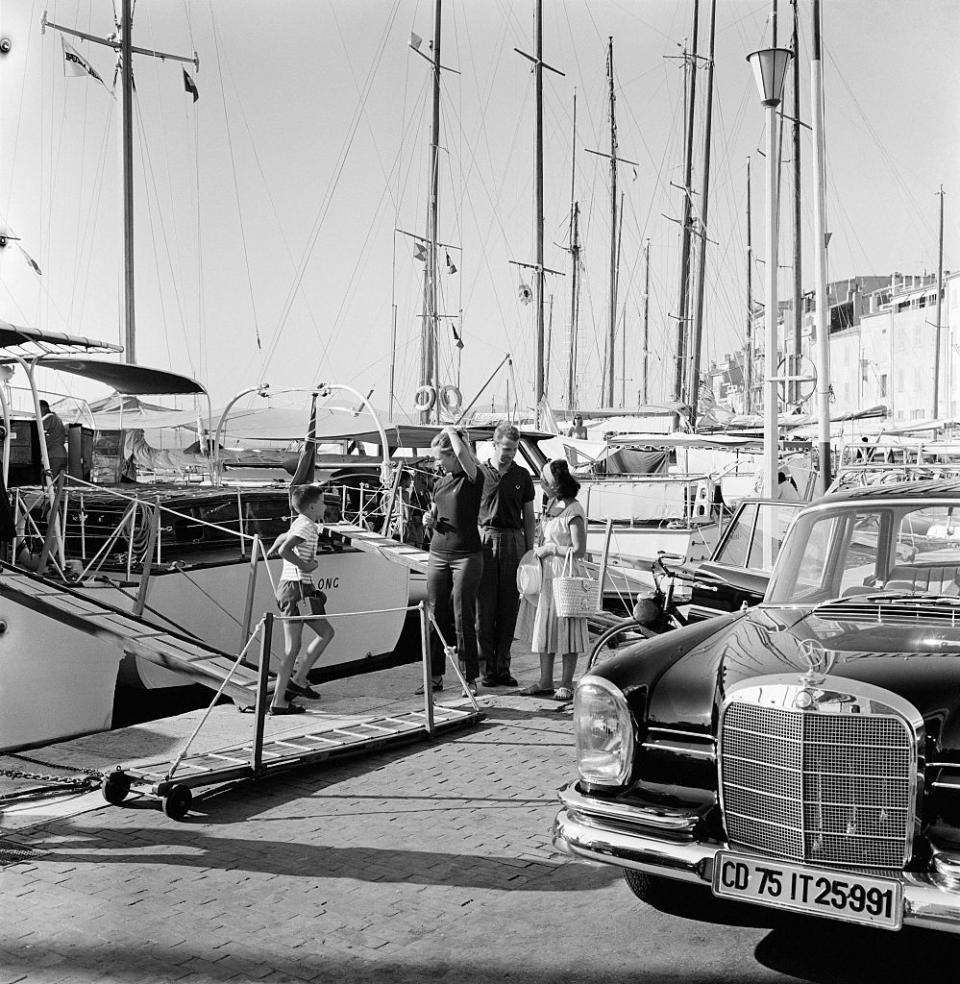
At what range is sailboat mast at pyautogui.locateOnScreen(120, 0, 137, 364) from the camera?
902 inches

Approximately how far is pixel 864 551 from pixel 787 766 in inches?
81.4

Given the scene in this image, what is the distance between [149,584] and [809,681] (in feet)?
27.4

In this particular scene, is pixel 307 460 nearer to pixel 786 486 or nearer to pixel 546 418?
pixel 786 486

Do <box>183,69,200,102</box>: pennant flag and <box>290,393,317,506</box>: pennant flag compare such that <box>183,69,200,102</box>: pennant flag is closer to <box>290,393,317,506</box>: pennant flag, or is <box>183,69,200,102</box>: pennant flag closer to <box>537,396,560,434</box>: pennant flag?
<box>537,396,560,434</box>: pennant flag

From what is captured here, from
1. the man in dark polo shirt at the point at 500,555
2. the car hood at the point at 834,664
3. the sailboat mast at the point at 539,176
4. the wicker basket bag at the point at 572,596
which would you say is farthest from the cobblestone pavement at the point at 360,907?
the sailboat mast at the point at 539,176

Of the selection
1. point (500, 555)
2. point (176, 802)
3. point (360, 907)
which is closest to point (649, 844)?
point (360, 907)

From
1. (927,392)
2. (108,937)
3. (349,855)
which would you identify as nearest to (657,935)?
(349,855)

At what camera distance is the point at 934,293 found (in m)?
65.7

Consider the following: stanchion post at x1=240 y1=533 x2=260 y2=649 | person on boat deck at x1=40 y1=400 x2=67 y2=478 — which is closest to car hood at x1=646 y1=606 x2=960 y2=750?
stanchion post at x1=240 y1=533 x2=260 y2=649

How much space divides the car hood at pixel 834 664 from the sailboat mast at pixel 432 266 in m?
27.8

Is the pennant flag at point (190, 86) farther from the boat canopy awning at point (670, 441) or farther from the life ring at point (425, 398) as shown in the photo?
the boat canopy awning at point (670, 441)

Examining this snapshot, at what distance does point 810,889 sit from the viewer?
12.1 ft

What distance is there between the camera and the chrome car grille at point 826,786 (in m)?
3.72

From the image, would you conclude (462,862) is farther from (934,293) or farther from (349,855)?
(934,293)
